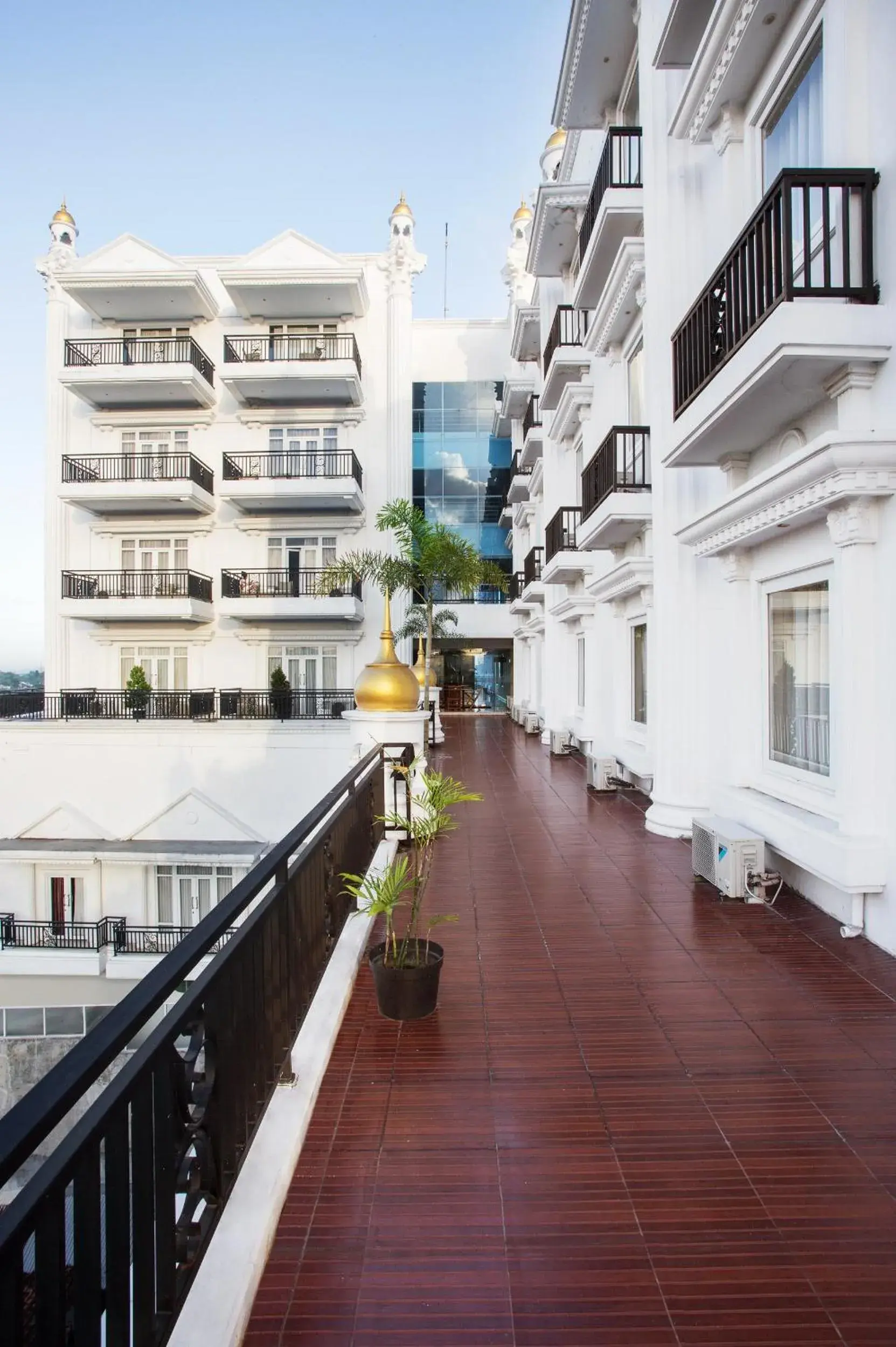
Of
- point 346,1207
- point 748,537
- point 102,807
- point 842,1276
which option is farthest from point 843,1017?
point 102,807

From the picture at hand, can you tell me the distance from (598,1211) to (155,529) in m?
24.6

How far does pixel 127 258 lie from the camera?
78.0 ft

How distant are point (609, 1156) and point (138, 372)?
80.3 feet

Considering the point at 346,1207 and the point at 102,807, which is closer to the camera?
the point at 346,1207

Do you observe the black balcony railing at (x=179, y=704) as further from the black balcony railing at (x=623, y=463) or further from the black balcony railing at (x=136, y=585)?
the black balcony railing at (x=623, y=463)

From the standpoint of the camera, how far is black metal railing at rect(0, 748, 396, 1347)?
4.23 ft

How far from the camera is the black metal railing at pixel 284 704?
869 inches

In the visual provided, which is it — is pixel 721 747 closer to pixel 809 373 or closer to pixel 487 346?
pixel 809 373

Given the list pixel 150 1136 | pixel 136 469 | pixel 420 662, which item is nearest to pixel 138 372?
pixel 136 469

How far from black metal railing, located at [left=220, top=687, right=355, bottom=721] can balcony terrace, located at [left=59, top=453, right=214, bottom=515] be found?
5.96m

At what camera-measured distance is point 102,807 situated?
711 inches

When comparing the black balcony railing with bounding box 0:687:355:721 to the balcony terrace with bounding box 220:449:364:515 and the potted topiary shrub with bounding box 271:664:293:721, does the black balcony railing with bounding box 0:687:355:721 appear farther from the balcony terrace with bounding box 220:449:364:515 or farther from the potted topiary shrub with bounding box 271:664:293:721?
the balcony terrace with bounding box 220:449:364:515

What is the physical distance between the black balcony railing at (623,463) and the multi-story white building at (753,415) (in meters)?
0.04

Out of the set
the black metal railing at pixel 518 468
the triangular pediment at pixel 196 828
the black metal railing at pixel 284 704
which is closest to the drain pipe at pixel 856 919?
the triangular pediment at pixel 196 828
